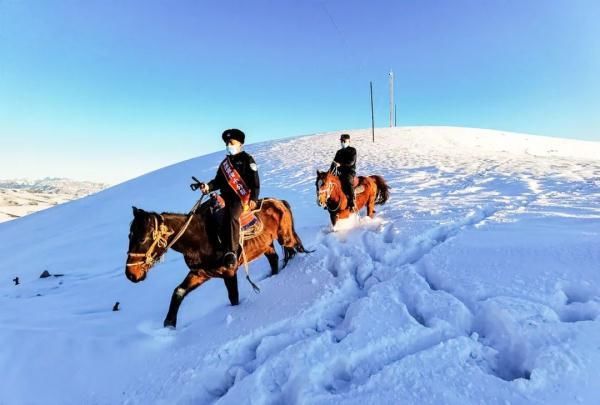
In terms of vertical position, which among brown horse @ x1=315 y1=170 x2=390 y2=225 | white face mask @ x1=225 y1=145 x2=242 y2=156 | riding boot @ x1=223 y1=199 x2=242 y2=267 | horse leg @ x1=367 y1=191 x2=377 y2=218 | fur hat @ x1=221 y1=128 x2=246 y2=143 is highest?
fur hat @ x1=221 y1=128 x2=246 y2=143

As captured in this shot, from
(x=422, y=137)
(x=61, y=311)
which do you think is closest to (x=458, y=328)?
(x=61, y=311)

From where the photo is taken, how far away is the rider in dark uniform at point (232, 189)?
16.4 ft

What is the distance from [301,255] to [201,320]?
2418mm

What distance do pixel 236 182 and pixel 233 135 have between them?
2.38 feet

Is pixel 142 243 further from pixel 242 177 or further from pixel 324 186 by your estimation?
pixel 324 186

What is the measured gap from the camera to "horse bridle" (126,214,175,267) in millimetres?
4266

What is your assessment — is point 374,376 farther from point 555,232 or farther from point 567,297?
point 555,232

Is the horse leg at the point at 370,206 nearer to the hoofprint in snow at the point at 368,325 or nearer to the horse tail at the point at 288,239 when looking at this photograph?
the hoofprint in snow at the point at 368,325

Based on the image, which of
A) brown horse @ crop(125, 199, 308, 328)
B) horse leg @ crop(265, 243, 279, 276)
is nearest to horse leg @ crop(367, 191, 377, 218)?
brown horse @ crop(125, 199, 308, 328)

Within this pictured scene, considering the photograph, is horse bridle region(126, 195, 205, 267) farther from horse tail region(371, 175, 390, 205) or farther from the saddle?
horse tail region(371, 175, 390, 205)

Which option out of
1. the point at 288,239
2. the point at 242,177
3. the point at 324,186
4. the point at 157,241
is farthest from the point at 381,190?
the point at 157,241

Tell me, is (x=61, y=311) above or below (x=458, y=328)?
below

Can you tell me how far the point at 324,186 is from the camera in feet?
25.7

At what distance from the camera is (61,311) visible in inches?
255
